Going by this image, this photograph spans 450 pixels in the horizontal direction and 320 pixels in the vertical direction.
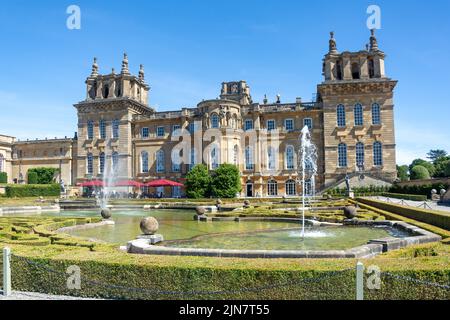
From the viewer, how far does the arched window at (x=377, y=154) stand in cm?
4334

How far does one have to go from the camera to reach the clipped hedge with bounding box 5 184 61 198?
4794cm

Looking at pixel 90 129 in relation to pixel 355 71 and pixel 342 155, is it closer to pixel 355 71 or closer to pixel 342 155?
pixel 342 155

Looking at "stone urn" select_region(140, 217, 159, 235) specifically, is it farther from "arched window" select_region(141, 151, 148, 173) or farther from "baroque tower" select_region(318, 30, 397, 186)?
"arched window" select_region(141, 151, 148, 173)

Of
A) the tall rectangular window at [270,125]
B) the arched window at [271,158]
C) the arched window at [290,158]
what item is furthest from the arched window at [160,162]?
the arched window at [290,158]

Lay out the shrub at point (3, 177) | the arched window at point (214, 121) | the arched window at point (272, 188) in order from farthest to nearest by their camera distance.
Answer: the shrub at point (3, 177), the arched window at point (272, 188), the arched window at point (214, 121)

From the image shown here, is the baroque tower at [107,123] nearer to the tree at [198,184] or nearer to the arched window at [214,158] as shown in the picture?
the tree at [198,184]

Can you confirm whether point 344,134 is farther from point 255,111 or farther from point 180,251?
point 180,251

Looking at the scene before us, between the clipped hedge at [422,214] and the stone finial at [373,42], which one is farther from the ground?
the stone finial at [373,42]

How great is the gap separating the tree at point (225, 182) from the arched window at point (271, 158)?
5556 mm

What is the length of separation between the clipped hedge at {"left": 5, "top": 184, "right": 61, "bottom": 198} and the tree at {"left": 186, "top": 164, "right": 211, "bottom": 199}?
1980 centimetres

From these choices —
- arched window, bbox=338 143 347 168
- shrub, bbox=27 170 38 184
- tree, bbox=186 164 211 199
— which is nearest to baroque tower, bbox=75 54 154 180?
shrub, bbox=27 170 38 184

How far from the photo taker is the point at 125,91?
52094 millimetres

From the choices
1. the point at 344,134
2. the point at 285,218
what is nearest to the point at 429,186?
the point at 344,134
